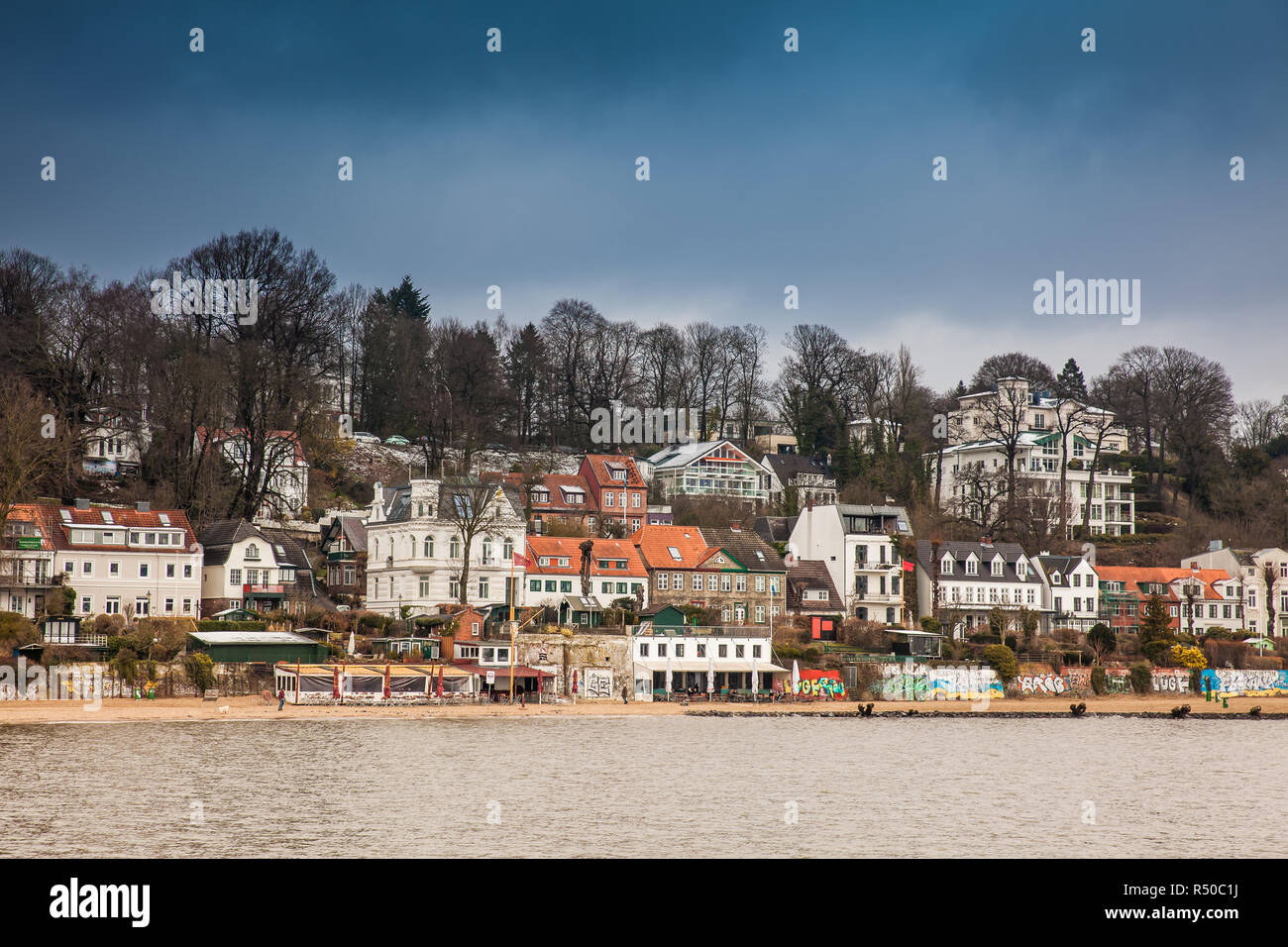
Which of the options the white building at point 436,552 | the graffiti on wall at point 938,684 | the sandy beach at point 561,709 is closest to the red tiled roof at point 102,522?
the white building at point 436,552

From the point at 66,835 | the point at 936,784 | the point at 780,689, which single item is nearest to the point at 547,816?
the point at 66,835

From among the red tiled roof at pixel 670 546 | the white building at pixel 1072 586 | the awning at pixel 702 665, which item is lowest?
the awning at pixel 702 665

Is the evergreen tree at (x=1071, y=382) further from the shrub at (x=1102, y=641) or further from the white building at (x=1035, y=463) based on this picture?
the shrub at (x=1102, y=641)

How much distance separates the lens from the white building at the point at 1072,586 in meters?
90.2

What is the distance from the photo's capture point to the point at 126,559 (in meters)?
67.2

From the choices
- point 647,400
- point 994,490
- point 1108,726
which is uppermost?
point 647,400

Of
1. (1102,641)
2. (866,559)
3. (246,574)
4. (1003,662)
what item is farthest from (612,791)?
(1102,641)

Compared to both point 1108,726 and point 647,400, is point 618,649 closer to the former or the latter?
point 1108,726

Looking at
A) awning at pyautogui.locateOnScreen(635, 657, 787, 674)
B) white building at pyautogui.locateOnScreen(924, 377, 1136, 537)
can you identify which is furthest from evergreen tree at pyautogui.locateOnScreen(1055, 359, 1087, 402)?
awning at pyautogui.locateOnScreen(635, 657, 787, 674)

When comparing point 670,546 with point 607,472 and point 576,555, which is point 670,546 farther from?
point 607,472

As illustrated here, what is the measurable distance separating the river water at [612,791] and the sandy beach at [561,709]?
25.5 inches
